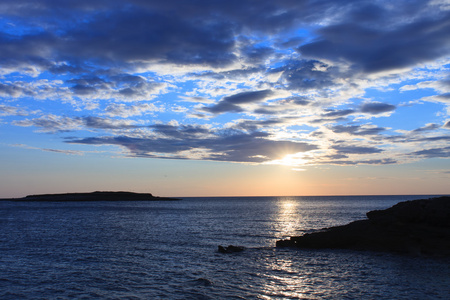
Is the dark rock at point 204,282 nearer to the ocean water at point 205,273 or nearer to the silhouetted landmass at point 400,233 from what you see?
the ocean water at point 205,273

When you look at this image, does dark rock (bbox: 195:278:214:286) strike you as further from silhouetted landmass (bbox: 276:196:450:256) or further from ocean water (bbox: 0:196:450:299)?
silhouetted landmass (bbox: 276:196:450:256)

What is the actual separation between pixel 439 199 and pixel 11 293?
1947 inches

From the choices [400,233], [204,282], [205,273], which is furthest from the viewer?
[400,233]

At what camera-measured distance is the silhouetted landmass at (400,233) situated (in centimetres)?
3819

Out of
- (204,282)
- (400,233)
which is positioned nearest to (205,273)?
(204,282)

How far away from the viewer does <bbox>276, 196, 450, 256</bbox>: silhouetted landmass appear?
38188 millimetres

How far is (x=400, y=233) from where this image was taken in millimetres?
40906

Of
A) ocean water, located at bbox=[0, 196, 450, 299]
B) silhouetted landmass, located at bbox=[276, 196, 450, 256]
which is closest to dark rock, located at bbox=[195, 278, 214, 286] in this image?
ocean water, located at bbox=[0, 196, 450, 299]

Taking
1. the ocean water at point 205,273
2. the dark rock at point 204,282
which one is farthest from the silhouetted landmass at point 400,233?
the dark rock at point 204,282

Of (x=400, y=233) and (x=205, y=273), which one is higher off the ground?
(x=400, y=233)

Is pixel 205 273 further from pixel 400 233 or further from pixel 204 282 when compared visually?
pixel 400 233

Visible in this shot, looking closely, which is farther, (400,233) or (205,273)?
(400,233)

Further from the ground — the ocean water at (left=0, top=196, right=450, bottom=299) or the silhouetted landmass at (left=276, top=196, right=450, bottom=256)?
the silhouetted landmass at (left=276, top=196, right=450, bottom=256)

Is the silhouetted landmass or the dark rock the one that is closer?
the dark rock
